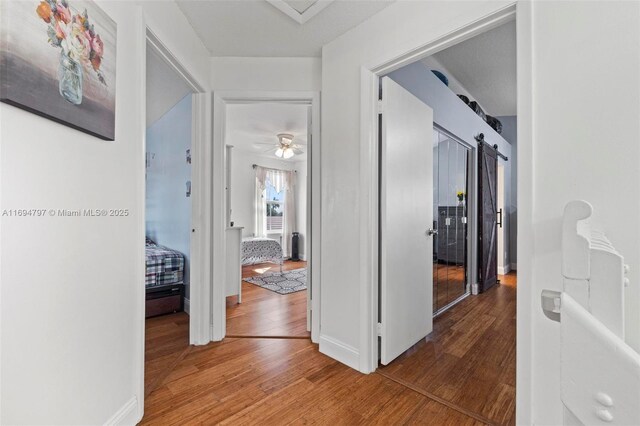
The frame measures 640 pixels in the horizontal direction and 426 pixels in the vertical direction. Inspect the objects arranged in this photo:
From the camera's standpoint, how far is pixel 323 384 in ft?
5.84

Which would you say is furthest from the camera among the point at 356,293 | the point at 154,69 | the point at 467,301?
the point at 467,301

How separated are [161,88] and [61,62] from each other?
2.31 metres

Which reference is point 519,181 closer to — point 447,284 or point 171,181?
point 447,284

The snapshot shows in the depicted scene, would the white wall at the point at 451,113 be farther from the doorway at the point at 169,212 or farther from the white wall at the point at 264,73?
the doorway at the point at 169,212

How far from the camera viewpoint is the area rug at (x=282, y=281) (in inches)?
163

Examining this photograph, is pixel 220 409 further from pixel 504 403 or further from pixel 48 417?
pixel 504 403

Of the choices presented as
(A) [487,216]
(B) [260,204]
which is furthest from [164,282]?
(A) [487,216]

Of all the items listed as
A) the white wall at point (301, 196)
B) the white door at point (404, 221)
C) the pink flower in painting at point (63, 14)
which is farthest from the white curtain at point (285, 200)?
the pink flower in painting at point (63, 14)

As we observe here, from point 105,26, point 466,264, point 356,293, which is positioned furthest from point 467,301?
point 105,26

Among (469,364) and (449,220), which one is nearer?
(469,364)

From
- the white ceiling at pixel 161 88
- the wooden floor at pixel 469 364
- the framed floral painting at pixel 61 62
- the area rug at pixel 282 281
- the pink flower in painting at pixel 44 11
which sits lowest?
the wooden floor at pixel 469 364

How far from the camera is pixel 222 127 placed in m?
2.40

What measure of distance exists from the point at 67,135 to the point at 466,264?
4009 millimetres

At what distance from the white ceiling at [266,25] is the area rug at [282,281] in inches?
117
